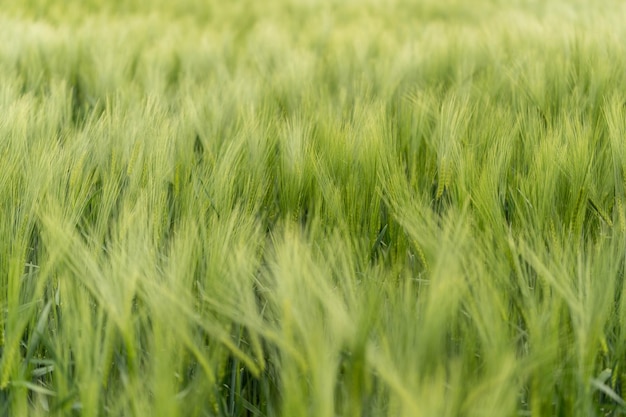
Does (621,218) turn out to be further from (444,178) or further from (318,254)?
(318,254)

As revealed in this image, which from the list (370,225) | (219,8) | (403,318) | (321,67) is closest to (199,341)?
(403,318)

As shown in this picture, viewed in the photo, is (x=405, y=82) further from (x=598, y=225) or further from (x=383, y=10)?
(x=383, y=10)

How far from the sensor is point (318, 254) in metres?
0.55

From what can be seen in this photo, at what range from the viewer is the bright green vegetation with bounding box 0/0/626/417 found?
0.43 metres

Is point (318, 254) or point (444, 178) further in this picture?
point (444, 178)

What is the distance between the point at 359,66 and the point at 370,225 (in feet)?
2.94

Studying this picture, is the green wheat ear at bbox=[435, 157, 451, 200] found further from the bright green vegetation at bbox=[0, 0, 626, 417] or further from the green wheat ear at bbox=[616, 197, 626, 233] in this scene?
the green wheat ear at bbox=[616, 197, 626, 233]

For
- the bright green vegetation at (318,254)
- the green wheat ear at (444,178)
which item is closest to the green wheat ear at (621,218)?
the bright green vegetation at (318,254)

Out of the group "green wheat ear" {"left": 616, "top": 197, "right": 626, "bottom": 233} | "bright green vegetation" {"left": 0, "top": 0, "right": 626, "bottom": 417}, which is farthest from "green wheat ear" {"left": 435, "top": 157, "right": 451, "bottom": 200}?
"green wheat ear" {"left": 616, "top": 197, "right": 626, "bottom": 233}

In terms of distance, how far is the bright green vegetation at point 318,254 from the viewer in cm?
43

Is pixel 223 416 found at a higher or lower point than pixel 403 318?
lower

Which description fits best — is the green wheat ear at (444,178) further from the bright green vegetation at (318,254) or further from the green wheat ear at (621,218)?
the green wheat ear at (621,218)

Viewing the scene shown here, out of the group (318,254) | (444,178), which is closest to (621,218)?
(444,178)

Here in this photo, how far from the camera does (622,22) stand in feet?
6.04
